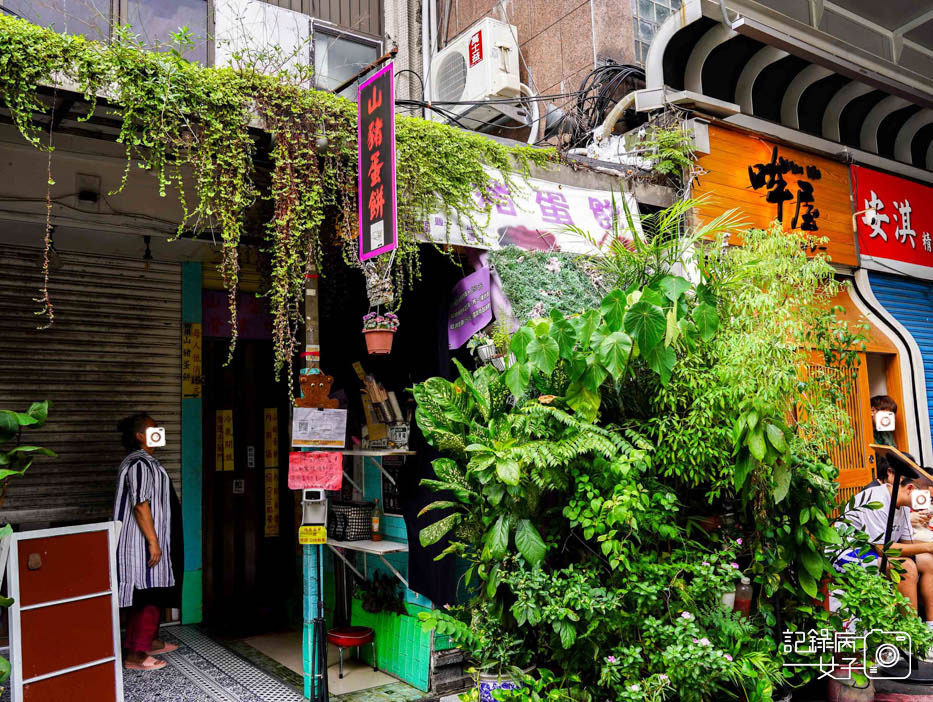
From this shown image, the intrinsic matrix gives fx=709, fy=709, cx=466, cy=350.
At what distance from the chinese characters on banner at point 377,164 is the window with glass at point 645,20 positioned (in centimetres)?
468

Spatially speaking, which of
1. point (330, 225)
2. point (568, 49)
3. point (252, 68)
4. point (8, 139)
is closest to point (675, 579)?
point (330, 225)

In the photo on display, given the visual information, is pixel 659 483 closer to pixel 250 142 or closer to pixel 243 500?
pixel 250 142

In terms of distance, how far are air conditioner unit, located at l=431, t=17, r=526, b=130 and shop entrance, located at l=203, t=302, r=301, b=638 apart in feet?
12.8

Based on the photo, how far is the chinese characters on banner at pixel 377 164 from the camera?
5000mm

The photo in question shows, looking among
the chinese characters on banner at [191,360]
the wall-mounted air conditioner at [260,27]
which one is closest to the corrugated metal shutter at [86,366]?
the chinese characters on banner at [191,360]

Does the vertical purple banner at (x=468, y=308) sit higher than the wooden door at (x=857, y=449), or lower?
higher

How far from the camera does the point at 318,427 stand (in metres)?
5.57

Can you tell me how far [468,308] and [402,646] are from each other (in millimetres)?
3001

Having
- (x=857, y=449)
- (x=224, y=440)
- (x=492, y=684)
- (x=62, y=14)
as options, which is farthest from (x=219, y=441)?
(x=857, y=449)

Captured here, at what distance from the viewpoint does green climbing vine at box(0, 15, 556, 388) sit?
4.51m

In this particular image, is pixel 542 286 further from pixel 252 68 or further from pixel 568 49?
pixel 568 49

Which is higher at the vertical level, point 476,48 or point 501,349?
point 476,48

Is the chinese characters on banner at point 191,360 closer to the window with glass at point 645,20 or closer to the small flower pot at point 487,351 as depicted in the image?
the small flower pot at point 487,351

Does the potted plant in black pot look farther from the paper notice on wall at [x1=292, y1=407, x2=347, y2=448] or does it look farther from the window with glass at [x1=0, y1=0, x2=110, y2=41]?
the window with glass at [x1=0, y1=0, x2=110, y2=41]
